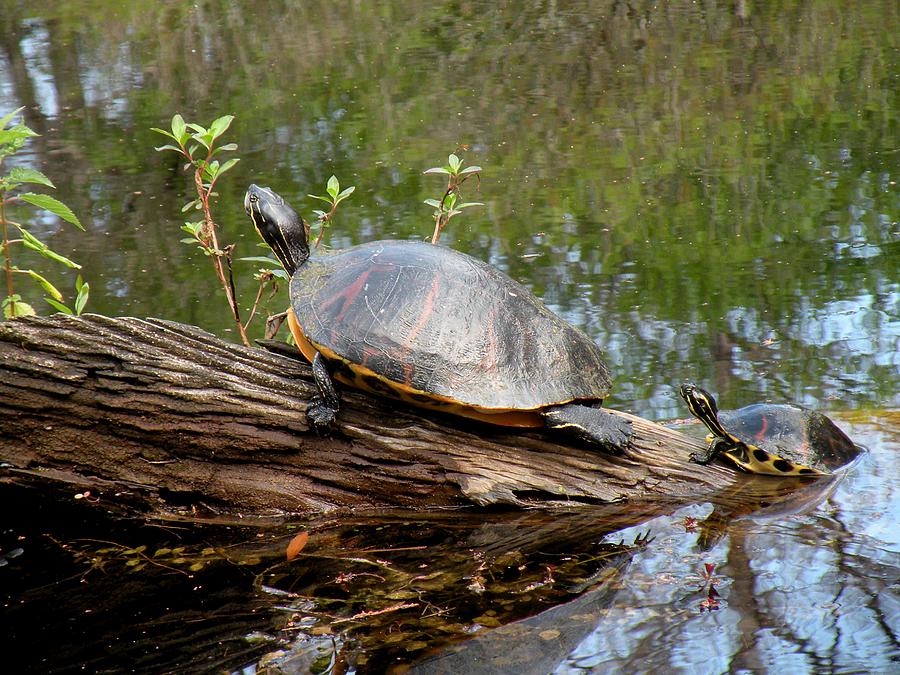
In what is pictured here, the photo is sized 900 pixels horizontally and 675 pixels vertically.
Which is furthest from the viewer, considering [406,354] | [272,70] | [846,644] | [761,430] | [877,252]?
[272,70]

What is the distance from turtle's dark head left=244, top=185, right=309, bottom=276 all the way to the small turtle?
1.74 meters

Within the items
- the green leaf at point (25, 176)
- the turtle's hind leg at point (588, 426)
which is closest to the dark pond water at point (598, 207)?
the turtle's hind leg at point (588, 426)

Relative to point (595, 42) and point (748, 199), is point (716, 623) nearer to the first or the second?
point (748, 199)

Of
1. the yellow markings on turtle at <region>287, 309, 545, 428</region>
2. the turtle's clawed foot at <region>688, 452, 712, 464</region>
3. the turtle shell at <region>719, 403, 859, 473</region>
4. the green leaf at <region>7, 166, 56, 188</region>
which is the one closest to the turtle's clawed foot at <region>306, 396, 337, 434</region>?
the yellow markings on turtle at <region>287, 309, 545, 428</region>

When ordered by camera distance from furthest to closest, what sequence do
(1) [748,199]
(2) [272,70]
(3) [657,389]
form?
(2) [272,70] < (1) [748,199] < (3) [657,389]

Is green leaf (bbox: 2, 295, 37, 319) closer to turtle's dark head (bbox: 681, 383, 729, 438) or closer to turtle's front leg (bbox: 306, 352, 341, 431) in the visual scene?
turtle's front leg (bbox: 306, 352, 341, 431)

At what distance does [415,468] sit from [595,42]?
40.9ft

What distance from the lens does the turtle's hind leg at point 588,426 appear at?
3.56 meters

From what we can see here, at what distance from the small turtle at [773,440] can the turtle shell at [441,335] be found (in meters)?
0.50

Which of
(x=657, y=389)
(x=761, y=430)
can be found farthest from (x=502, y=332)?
(x=657, y=389)

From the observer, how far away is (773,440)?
372cm

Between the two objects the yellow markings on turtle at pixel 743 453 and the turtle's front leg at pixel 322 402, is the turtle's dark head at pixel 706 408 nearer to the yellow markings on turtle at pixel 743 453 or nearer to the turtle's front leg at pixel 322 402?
the yellow markings on turtle at pixel 743 453

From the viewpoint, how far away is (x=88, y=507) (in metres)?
3.65

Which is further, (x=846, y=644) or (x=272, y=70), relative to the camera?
(x=272, y=70)
